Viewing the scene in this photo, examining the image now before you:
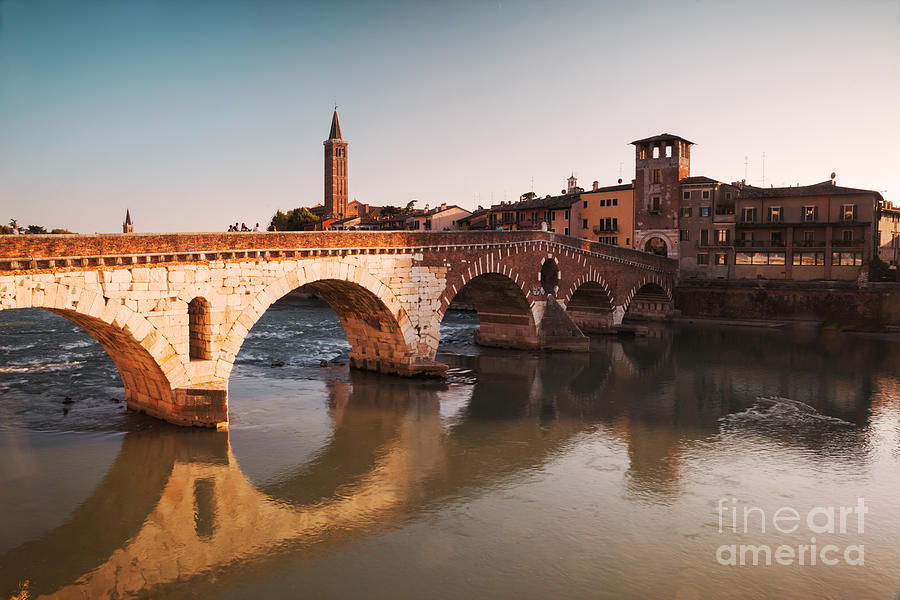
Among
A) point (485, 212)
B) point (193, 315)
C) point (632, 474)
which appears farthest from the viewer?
point (485, 212)

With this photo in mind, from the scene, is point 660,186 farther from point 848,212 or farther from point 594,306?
point 594,306

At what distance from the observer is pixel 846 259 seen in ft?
155

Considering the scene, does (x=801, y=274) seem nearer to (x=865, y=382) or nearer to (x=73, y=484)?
(x=865, y=382)

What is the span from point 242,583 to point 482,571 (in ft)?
14.0

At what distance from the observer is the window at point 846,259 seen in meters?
46.7

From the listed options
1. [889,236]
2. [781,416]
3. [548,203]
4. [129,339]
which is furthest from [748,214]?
[129,339]

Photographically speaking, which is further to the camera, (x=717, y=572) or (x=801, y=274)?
(x=801, y=274)

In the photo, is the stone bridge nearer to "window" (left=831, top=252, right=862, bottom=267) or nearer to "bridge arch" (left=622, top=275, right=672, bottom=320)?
"bridge arch" (left=622, top=275, right=672, bottom=320)

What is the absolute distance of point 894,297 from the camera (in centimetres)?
4166

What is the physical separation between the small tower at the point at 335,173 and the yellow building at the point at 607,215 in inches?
2534

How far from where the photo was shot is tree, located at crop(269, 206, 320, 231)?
83.8 metres

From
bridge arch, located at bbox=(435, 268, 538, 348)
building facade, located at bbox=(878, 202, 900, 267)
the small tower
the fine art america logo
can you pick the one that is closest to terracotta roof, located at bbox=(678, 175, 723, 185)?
building facade, located at bbox=(878, 202, 900, 267)

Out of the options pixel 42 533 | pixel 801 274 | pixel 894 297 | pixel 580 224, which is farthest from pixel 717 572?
pixel 580 224

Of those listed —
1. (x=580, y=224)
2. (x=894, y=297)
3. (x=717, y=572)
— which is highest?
(x=580, y=224)
